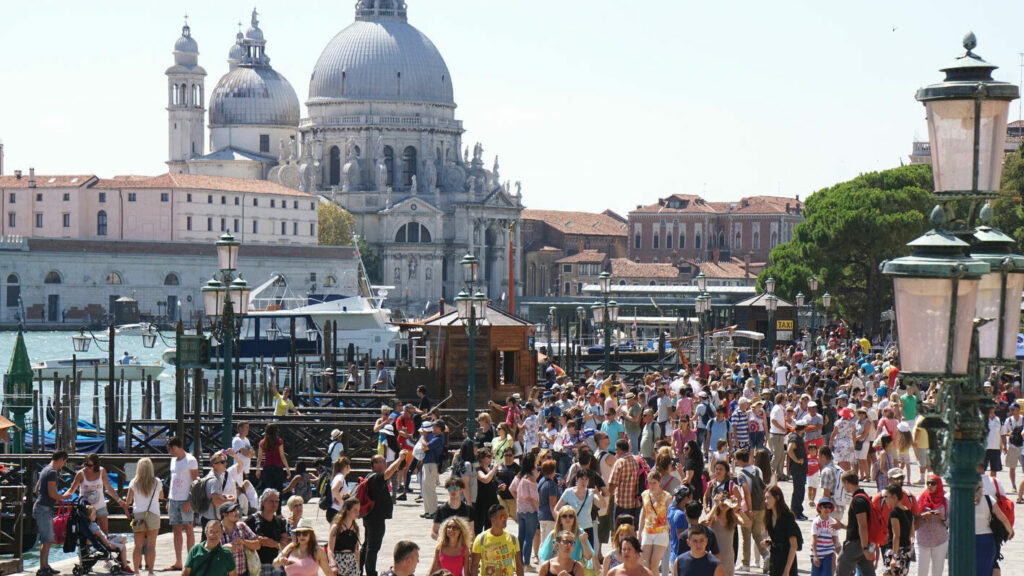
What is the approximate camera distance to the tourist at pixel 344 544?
32.3 ft

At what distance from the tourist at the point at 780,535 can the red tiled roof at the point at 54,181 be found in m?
85.2

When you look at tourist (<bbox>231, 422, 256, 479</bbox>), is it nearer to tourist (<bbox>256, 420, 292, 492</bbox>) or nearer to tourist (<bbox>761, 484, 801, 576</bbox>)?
tourist (<bbox>256, 420, 292, 492</bbox>)

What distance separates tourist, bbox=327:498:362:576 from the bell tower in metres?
105

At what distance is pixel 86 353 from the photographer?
69.8 meters

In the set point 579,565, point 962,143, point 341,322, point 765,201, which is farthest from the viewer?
point 765,201

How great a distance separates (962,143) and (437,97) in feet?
339

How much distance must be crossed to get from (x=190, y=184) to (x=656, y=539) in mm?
84461

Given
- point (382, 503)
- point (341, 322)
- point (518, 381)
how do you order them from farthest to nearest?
1. point (341, 322)
2. point (518, 381)
3. point (382, 503)

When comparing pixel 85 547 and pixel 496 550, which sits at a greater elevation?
pixel 496 550

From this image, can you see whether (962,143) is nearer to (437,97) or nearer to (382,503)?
(382,503)

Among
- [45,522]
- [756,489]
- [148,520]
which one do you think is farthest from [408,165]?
[756,489]

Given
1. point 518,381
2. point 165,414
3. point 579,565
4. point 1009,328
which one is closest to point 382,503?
point 579,565

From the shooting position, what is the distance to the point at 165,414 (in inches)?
1711

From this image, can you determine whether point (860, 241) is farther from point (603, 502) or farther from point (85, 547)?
point (603, 502)
